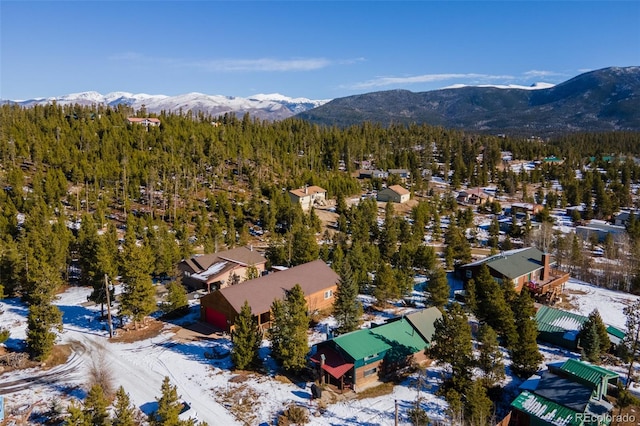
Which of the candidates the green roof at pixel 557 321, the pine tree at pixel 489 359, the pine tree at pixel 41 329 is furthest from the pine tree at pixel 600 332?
the pine tree at pixel 41 329

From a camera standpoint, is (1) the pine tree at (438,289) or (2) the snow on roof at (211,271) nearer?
(1) the pine tree at (438,289)

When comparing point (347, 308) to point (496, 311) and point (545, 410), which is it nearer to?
point (496, 311)

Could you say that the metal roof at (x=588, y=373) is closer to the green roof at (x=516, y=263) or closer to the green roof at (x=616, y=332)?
the green roof at (x=616, y=332)

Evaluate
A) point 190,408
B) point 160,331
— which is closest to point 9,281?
point 160,331

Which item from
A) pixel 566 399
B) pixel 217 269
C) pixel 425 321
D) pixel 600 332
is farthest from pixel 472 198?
pixel 566 399

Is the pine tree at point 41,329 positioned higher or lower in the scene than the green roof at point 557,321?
higher

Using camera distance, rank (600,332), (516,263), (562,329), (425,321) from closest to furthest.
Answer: (425,321), (600,332), (562,329), (516,263)

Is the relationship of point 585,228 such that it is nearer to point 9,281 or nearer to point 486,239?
point 486,239
